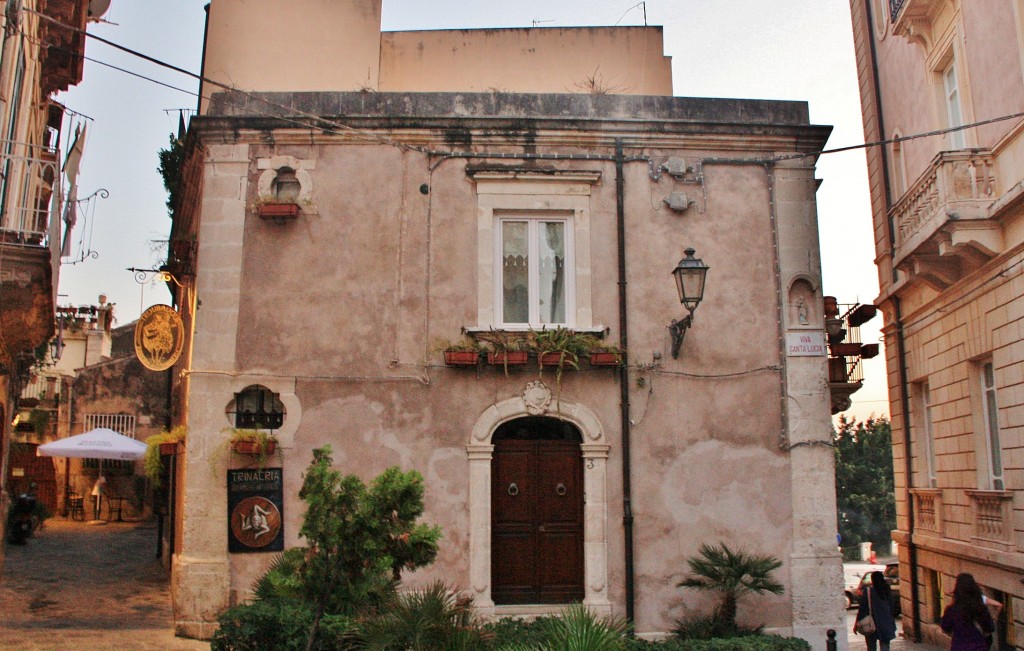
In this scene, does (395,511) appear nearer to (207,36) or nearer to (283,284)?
(283,284)

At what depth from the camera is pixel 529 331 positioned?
37.3 ft

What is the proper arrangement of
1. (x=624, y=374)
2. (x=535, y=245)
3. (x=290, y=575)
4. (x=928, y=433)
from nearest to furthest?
(x=290, y=575) < (x=624, y=374) < (x=535, y=245) < (x=928, y=433)

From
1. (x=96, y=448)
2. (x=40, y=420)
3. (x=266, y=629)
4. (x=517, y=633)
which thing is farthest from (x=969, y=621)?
(x=40, y=420)

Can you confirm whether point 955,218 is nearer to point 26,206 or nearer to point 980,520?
point 980,520

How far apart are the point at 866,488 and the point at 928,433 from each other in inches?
1658

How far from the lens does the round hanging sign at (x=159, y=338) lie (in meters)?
11.5

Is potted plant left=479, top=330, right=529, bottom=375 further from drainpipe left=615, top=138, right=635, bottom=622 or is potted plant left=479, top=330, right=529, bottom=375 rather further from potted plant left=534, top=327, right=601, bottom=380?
drainpipe left=615, top=138, right=635, bottom=622

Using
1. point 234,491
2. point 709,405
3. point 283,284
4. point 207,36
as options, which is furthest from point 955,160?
point 207,36

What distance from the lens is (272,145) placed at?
1170 cm

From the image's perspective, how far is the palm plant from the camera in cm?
1041

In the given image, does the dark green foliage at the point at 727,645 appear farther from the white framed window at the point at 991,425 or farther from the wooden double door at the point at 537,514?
the white framed window at the point at 991,425

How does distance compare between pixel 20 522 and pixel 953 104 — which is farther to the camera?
pixel 20 522

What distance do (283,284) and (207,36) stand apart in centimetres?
579

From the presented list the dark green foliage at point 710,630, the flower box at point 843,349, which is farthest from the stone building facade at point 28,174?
the flower box at point 843,349
